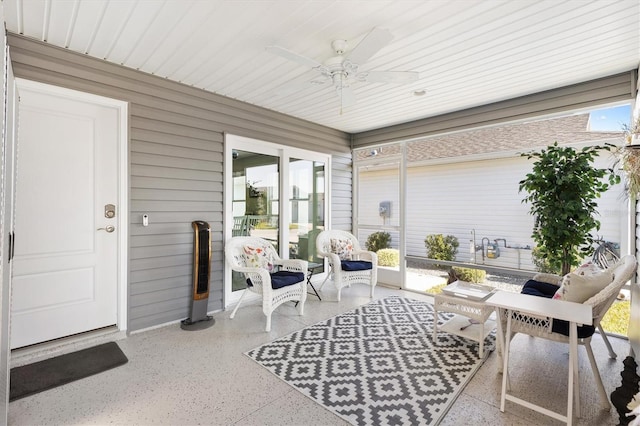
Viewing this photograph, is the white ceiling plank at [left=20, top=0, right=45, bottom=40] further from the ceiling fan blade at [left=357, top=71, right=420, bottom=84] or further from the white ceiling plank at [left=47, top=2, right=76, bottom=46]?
the ceiling fan blade at [left=357, top=71, right=420, bottom=84]

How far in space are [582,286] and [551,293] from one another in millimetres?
832

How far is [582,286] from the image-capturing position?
2133 millimetres

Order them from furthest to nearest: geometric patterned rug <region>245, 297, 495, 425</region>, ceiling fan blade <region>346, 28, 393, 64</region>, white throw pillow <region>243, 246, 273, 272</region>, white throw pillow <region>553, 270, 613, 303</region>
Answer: white throw pillow <region>243, 246, 273, 272</region> → white throw pillow <region>553, 270, 613, 303</region> → geometric patterned rug <region>245, 297, 495, 425</region> → ceiling fan blade <region>346, 28, 393, 64</region>

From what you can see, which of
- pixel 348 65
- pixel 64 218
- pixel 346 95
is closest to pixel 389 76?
pixel 348 65

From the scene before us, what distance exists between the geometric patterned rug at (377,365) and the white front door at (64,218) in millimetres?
1717

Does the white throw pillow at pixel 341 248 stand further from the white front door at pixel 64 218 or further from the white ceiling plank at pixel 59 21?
the white ceiling plank at pixel 59 21

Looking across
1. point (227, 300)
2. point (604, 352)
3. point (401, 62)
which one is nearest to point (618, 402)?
point (604, 352)

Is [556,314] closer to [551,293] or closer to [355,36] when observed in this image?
[551,293]

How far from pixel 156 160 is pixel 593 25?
13.3 feet

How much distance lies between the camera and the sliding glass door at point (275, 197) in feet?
13.2

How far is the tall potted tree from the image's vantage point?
282 cm

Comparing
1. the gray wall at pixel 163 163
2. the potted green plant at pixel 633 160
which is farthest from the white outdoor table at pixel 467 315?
the gray wall at pixel 163 163

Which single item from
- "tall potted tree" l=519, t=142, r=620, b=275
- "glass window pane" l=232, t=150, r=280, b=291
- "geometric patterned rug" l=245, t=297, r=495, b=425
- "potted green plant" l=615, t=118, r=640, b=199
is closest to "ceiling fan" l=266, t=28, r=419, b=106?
"potted green plant" l=615, t=118, r=640, b=199

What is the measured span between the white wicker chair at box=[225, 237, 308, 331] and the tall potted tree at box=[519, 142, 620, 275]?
2.58 metres
